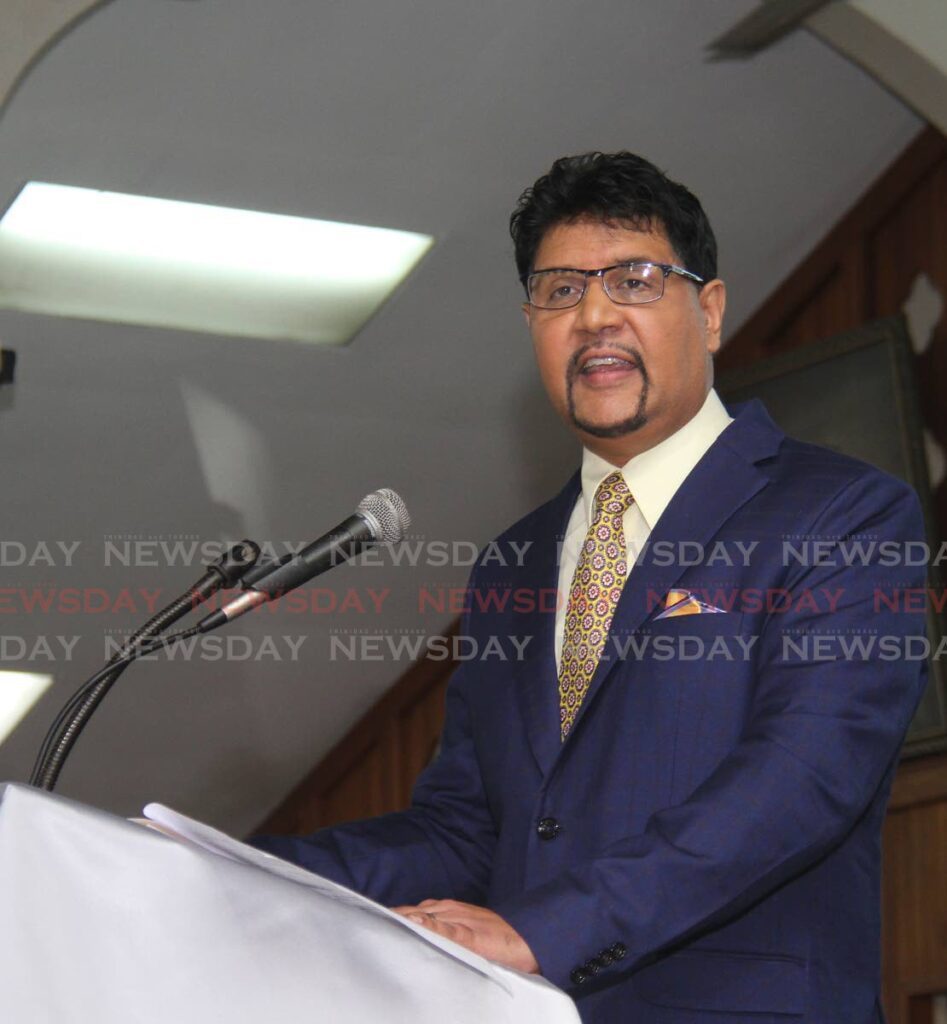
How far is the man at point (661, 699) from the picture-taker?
1521 mm

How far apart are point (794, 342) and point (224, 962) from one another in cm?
346

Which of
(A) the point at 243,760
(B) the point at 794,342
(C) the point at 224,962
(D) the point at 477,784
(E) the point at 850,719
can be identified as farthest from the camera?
(A) the point at 243,760

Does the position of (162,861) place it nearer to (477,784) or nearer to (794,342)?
(477,784)

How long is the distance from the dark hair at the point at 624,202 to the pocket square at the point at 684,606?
49 cm

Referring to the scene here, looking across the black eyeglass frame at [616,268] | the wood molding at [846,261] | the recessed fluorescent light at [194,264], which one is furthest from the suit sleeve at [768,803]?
the wood molding at [846,261]

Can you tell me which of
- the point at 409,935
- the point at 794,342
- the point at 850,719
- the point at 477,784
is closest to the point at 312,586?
the point at 794,342

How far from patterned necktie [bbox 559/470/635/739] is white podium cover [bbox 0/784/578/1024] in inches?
29.3

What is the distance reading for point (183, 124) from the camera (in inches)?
139

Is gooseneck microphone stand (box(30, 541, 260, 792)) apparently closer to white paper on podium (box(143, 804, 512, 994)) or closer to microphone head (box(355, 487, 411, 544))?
microphone head (box(355, 487, 411, 544))

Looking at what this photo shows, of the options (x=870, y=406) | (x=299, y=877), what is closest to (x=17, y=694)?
(x=870, y=406)

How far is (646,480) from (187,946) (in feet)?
3.52

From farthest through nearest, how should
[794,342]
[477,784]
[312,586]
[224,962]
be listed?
1. [312,586]
2. [794,342]
3. [477,784]
4. [224,962]

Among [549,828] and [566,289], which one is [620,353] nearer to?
[566,289]

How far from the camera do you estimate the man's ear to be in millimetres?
2104
